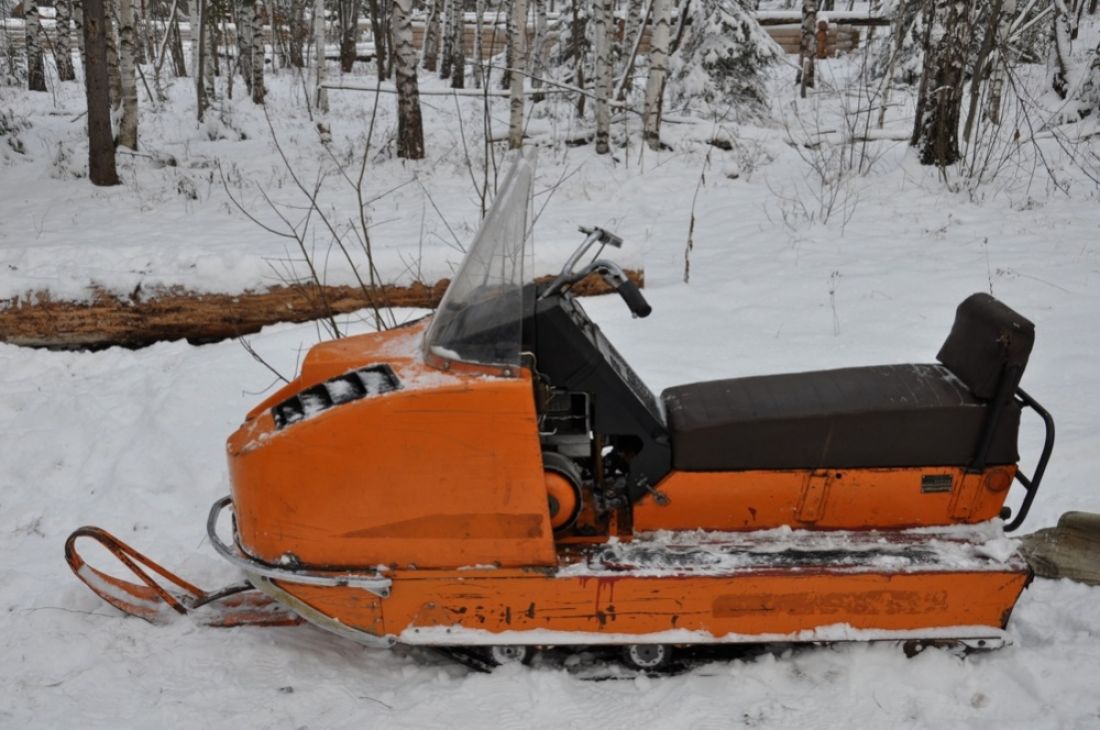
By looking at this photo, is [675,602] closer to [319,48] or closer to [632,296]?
[632,296]

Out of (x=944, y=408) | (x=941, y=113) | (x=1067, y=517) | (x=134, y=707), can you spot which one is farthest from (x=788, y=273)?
(x=134, y=707)

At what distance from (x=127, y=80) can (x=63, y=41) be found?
9173mm

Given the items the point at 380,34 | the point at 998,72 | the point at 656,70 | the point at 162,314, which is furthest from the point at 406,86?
the point at 380,34

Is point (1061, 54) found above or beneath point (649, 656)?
above

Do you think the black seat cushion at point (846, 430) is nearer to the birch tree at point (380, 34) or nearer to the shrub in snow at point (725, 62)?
the shrub in snow at point (725, 62)

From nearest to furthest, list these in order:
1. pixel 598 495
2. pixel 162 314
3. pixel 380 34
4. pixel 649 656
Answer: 1. pixel 649 656
2. pixel 598 495
3. pixel 162 314
4. pixel 380 34

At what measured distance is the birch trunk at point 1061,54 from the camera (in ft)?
38.7

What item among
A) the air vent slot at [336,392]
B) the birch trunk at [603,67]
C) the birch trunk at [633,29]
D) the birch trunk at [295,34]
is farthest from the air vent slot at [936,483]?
the birch trunk at [295,34]

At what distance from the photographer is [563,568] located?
2.70m

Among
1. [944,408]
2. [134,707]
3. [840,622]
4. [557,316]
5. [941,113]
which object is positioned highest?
[941,113]

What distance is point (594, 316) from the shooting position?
20.1 feet

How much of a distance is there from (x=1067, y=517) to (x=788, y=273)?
3.85 m

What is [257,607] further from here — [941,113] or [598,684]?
[941,113]

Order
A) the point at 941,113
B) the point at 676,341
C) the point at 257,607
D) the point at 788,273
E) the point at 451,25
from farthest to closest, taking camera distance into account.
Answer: the point at 451,25, the point at 941,113, the point at 788,273, the point at 676,341, the point at 257,607
